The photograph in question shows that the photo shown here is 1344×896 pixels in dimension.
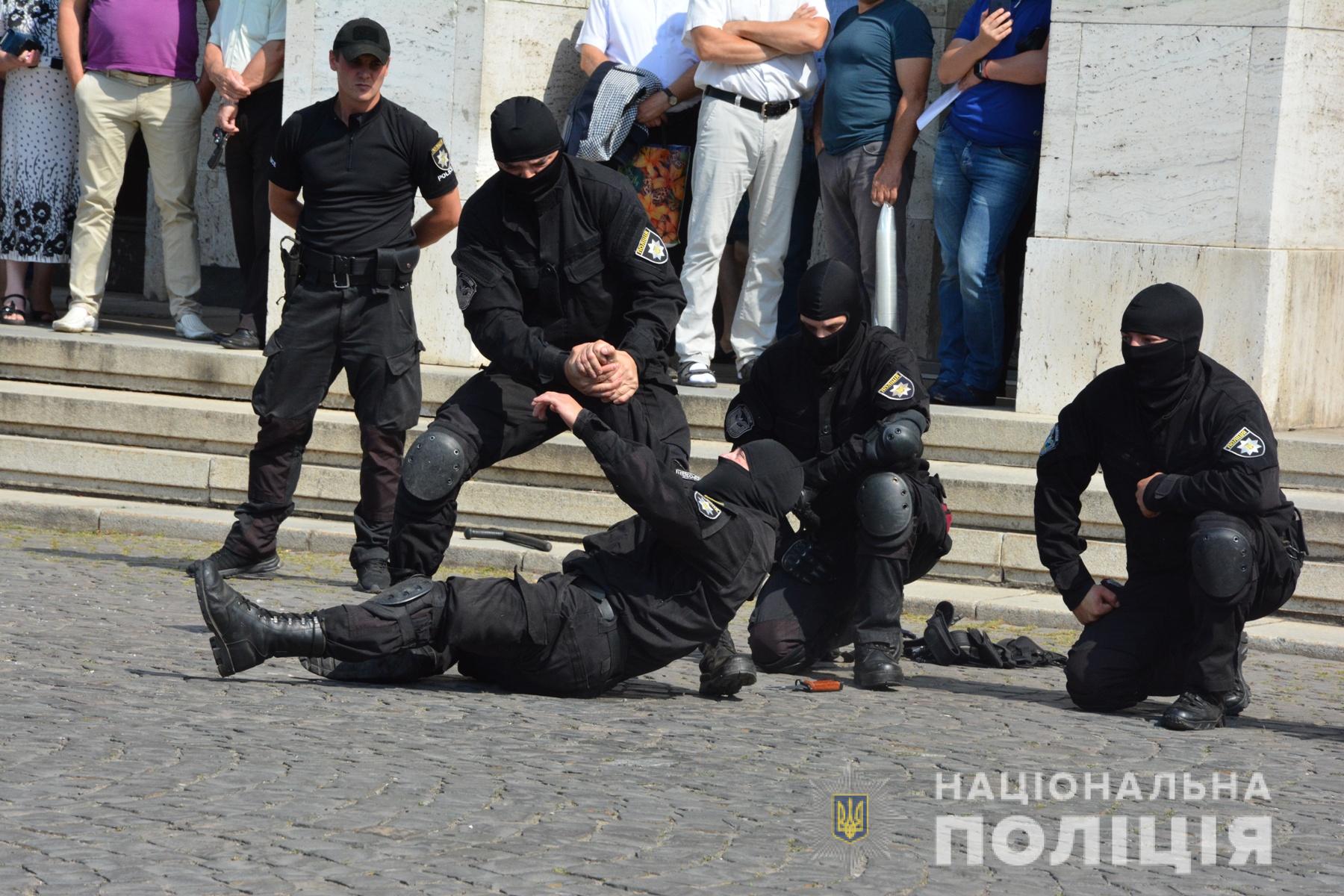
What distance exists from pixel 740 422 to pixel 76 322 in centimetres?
482

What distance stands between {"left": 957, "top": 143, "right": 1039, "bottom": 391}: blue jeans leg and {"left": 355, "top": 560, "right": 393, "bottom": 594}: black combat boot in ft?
9.94

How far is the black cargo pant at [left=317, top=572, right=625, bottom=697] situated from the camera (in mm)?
5395

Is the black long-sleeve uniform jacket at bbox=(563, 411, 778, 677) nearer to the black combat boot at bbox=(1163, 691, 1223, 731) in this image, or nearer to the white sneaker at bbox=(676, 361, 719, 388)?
the black combat boot at bbox=(1163, 691, 1223, 731)

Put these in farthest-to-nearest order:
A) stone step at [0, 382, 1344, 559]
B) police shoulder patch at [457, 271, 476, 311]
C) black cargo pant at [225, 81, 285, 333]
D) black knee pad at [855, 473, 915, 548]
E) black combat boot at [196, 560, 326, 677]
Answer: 1. black cargo pant at [225, 81, 285, 333]
2. stone step at [0, 382, 1344, 559]
3. police shoulder patch at [457, 271, 476, 311]
4. black knee pad at [855, 473, 915, 548]
5. black combat boot at [196, 560, 326, 677]

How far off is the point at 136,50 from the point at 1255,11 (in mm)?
5558

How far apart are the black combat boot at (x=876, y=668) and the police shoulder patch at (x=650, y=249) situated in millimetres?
1466

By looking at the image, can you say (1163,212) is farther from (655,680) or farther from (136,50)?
(136,50)

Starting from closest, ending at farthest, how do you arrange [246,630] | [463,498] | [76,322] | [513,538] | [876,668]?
[246,630], [876,668], [513,538], [463,498], [76,322]

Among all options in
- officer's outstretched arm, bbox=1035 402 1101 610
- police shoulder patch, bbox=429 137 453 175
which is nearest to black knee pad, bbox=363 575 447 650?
officer's outstretched arm, bbox=1035 402 1101 610

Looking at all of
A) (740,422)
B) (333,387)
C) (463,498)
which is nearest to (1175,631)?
(740,422)

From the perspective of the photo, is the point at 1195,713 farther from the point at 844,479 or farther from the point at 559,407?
the point at 559,407

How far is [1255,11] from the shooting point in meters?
8.21

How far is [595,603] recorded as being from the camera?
5.58 m

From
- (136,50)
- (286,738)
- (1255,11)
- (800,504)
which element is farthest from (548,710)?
(136,50)
